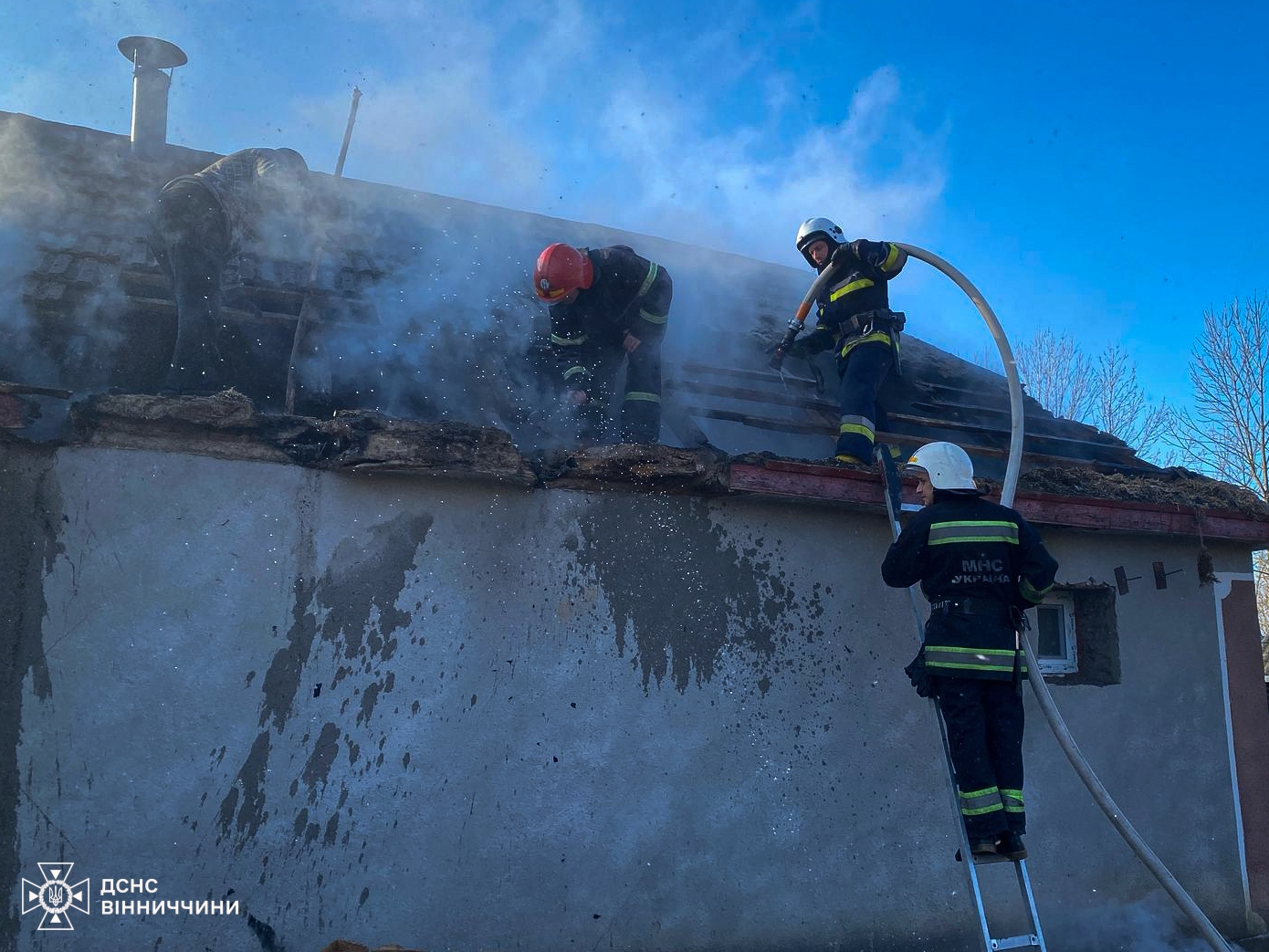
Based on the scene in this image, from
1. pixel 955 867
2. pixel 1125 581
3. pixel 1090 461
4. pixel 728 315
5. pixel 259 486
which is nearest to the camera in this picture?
pixel 259 486

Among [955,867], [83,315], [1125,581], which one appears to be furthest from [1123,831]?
[83,315]

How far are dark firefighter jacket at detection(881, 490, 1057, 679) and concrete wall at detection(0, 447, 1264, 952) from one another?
850 millimetres

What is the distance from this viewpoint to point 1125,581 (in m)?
5.15

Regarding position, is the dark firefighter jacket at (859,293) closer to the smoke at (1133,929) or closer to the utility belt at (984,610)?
the utility belt at (984,610)

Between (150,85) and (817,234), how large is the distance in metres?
6.27

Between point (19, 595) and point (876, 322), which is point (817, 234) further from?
point (19, 595)

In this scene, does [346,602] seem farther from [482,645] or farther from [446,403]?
[446,403]

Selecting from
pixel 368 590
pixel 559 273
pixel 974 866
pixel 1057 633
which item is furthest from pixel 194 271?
pixel 1057 633

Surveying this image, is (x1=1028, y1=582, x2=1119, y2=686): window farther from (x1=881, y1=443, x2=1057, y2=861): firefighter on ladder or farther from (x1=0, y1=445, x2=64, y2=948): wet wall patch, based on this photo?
(x1=0, y1=445, x2=64, y2=948): wet wall patch

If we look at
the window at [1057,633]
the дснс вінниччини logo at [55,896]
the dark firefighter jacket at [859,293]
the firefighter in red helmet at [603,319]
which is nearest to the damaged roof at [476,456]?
the window at [1057,633]

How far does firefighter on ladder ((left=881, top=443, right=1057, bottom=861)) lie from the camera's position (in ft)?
11.1

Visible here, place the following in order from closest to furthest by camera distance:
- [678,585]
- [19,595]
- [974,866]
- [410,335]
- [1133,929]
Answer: [19,595], [974,866], [678,585], [1133,929], [410,335]

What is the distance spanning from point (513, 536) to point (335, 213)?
3.65m

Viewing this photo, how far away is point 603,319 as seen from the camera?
17.0ft
